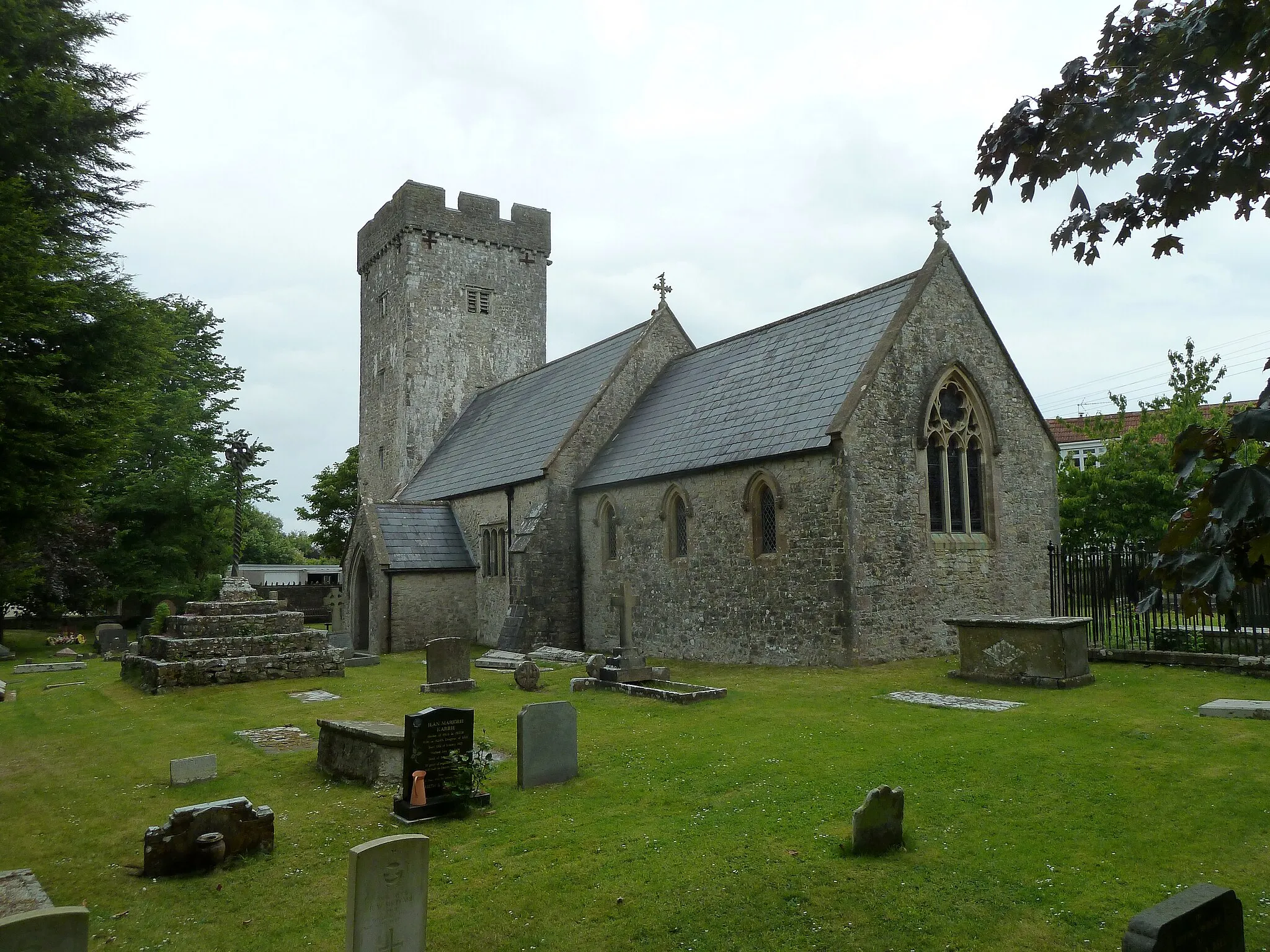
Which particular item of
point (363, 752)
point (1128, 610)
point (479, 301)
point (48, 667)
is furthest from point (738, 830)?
point (479, 301)

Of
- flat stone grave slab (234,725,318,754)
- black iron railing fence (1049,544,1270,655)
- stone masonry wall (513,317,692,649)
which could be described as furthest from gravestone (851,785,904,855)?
stone masonry wall (513,317,692,649)

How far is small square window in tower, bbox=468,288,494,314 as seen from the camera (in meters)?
36.5

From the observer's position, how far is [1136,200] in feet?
17.4

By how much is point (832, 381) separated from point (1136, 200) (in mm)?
12672

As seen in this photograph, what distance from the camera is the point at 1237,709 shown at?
10758 mm

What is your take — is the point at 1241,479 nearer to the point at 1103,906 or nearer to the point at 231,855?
the point at 1103,906

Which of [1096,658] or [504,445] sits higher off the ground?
[504,445]

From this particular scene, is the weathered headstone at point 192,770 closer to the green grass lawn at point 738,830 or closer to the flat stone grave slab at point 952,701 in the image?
the green grass lawn at point 738,830

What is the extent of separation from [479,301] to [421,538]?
45.4 feet

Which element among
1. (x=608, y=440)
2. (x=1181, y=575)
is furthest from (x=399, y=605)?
(x=1181, y=575)

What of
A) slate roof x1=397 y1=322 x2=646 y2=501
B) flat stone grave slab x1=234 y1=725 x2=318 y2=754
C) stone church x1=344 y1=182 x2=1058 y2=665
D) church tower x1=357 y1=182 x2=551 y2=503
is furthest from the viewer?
church tower x1=357 y1=182 x2=551 y2=503

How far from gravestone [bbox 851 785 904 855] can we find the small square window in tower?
32.6 metres

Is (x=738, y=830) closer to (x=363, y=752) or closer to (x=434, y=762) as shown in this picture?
(x=434, y=762)

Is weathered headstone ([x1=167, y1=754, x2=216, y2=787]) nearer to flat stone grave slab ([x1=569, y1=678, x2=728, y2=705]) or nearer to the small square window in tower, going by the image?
flat stone grave slab ([x1=569, y1=678, x2=728, y2=705])
